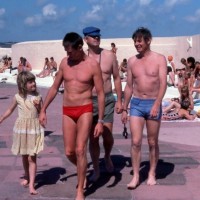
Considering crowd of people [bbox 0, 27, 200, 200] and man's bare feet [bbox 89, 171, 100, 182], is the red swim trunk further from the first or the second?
man's bare feet [bbox 89, 171, 100, 182]

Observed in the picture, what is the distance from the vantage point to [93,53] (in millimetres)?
7051

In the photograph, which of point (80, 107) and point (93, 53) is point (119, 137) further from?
point (80, 107)

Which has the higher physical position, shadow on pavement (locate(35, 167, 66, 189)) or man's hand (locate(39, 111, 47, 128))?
man's hand (locate(39, 111, 47, 128))

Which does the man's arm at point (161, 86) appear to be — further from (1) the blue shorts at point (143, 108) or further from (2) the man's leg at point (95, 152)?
(2) the man's leg at point (95, 152)

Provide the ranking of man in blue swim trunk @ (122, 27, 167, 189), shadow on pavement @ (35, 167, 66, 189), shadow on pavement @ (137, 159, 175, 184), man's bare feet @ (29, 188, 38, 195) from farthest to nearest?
shadow on pavement @ (137, 159, 175, 184)
shadow on pavement @ (35, 167, 66, 189)
man in blue swim trunk @ (122, 27, 167, 189)
man's bare feet @ (29, 188, 38, 195)

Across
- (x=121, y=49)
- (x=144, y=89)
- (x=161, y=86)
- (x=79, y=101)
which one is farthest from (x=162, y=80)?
(x=121, y=49)

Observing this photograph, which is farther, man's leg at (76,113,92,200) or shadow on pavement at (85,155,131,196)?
shadow on pavement at (85,155,131,196)

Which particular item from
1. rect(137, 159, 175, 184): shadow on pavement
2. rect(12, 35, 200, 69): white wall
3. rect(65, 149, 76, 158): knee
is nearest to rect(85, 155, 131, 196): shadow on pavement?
rect(137, 159, 175, 184): shadow on pavement

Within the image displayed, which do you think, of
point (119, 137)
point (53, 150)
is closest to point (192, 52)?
point (119, 137)

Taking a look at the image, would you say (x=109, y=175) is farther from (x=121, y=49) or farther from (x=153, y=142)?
(x=121, y=49)

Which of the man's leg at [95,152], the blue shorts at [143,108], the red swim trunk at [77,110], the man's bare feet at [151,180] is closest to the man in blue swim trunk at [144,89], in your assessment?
the blue shorts at [143,108]

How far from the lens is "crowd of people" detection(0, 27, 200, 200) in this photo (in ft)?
20.2

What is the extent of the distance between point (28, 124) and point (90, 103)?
2.78 ft

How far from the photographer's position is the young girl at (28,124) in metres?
6.57
